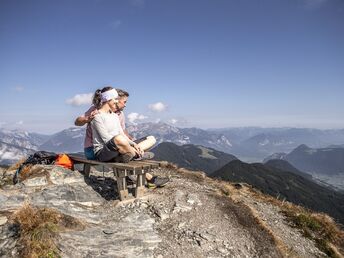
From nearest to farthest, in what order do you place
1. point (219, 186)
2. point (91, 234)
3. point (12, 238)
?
point (12, 238), point (91, 234), point (219, 186)

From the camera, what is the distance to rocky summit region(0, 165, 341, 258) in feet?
27.1

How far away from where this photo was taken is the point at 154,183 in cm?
1359

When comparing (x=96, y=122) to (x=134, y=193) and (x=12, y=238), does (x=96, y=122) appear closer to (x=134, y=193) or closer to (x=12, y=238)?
(x=134, y=193)

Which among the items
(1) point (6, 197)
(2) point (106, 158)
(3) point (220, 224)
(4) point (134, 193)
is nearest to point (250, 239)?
(3) point (220, 224)

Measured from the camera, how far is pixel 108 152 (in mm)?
11930

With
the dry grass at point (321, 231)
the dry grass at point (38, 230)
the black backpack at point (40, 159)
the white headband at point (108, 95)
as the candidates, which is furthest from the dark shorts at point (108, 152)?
the dry grass at point (321, 231)

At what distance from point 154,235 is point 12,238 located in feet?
12.6

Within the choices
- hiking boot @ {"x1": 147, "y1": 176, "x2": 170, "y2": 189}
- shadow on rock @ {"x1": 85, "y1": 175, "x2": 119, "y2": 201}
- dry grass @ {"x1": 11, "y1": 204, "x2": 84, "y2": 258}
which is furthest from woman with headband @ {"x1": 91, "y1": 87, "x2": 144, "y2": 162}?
dry grass @ {"x1": 11, "y1": 204, "x2": 84, "y2": 258}

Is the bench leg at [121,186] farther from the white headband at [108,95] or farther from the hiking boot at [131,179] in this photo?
the white headband at [108,95]

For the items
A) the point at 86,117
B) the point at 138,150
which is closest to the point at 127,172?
the point at 138,150

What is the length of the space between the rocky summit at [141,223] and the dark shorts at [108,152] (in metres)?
1.43

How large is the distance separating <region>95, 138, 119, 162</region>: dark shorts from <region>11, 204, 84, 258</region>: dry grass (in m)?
3.39

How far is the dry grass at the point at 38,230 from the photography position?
7156 mm

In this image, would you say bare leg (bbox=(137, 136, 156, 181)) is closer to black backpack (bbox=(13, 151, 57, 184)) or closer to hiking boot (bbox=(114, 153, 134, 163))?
hiking boot (bbox=(114, 153, 134, 163))
